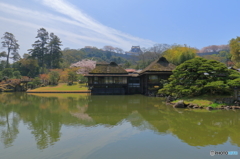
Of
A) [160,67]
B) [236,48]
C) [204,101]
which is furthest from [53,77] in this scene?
[236,48]

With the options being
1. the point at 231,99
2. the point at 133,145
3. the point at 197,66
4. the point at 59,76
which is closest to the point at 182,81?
the point at 197,66

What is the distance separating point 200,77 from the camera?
55.9ft

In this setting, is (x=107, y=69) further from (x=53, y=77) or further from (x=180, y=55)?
(x=53, y=77)

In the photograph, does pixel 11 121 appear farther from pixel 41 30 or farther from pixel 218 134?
pixel 41 30

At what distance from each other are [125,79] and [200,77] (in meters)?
13.6

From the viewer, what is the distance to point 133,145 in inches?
255

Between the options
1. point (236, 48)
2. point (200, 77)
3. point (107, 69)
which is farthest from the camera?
point (107, 69)

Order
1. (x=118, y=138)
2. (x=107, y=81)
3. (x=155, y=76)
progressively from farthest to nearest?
1. (x=107, y=81)
2. (x=155, y=76)
3. (x=118, y=138)

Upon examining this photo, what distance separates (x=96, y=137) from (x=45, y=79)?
3527 cm

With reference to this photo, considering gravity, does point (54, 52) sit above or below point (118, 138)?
above

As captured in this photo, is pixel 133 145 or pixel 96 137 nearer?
pixel 133 145

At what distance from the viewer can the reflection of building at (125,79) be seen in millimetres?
25500

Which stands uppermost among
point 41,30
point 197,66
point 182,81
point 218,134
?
point 41,30

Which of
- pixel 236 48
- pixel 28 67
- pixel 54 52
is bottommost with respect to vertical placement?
pixel 28 67
